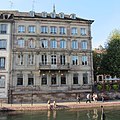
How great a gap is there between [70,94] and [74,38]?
11.8m

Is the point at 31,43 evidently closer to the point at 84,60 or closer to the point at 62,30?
the point at 62,30

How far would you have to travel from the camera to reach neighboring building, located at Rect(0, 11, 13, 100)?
4484 cm

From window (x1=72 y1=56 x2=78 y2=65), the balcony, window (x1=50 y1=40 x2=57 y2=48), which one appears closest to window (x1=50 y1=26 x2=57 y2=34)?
window (x1=50 y1=40 x2=57 y2=48)

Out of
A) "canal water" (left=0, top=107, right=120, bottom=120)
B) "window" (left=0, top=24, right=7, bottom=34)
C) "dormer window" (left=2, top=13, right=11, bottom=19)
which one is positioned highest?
"dormer window" (left=2, top=13, right=11, bottom=19)

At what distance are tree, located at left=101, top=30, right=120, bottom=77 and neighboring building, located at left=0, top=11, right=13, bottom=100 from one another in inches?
843

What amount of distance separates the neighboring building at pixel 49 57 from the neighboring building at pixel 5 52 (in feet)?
2.67

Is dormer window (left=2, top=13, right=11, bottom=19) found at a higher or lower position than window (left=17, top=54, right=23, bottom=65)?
higher

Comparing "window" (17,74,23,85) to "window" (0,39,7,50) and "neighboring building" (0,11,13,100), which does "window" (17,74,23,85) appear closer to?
"neighboring building" (0,11,13,100)

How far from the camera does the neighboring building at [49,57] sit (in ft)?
150

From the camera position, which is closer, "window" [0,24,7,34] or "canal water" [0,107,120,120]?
"canal water" [0,107,120,120]

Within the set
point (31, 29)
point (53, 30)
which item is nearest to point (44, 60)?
point (53, 30)

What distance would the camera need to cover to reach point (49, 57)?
47344 millimetres

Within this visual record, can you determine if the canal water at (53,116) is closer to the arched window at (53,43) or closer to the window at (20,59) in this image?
the window at (20,59)

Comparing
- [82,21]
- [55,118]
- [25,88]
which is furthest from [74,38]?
[55,118]
